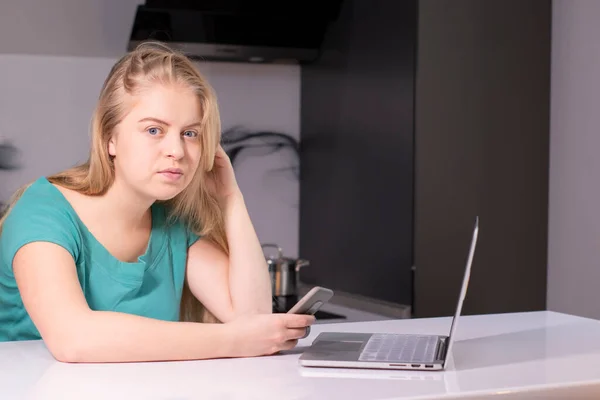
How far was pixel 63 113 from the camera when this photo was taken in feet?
10.7

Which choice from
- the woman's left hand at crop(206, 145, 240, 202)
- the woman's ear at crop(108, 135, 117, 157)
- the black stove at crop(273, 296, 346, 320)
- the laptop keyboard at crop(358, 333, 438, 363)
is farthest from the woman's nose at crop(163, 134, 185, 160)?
the black stove at crop(273, 296, 346, 320)

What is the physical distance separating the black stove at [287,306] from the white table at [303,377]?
57.0 inches

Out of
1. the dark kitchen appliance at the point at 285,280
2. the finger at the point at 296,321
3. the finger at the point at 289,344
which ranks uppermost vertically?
the finger at the point at 296,321

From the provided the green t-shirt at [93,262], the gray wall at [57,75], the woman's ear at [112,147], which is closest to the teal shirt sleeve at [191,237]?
the green t-shirt at [93,262]

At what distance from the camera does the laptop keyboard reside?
125cm

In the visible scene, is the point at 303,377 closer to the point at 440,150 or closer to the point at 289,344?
the point at 289,344

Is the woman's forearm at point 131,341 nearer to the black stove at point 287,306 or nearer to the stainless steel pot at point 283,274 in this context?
the black stove at point 287,306

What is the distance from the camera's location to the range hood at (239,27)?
3182 mm

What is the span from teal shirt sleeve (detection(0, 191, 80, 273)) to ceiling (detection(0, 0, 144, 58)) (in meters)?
1.84

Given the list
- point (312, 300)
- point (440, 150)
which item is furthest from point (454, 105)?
point (312, 300)

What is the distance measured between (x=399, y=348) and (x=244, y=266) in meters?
0.50

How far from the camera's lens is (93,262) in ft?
5.21

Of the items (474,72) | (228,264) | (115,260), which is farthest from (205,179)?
(474,72)

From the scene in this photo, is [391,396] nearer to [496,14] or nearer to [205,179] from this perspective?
[205,179]
